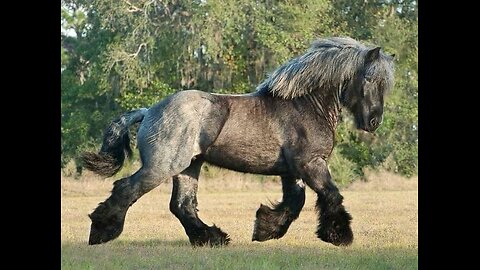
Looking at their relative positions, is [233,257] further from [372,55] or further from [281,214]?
[372,55]

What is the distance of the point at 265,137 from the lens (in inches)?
430

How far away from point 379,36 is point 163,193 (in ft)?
30.9

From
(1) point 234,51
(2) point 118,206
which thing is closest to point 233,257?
(2) point 118,206

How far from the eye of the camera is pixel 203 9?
30203 mm

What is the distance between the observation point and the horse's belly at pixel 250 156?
10.9 m

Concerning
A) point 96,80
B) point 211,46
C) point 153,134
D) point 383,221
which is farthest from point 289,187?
point 96,80

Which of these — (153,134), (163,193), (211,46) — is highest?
(211,46)

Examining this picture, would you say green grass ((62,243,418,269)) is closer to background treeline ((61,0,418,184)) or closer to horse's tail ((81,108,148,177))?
horse's tail ((81,108,148,177))

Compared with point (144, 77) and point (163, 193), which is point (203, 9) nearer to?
point (144, 77)

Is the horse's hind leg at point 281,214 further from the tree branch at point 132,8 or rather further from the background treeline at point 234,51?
the tree branch at point 132,8

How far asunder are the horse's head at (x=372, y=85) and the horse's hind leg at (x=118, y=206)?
2.36m

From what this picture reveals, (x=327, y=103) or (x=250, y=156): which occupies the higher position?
(x=327, y=103)

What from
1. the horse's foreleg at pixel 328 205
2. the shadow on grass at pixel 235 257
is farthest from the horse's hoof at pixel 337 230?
the shadow on grass at pixel 235 257

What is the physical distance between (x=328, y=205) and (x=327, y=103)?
47.1 inches
